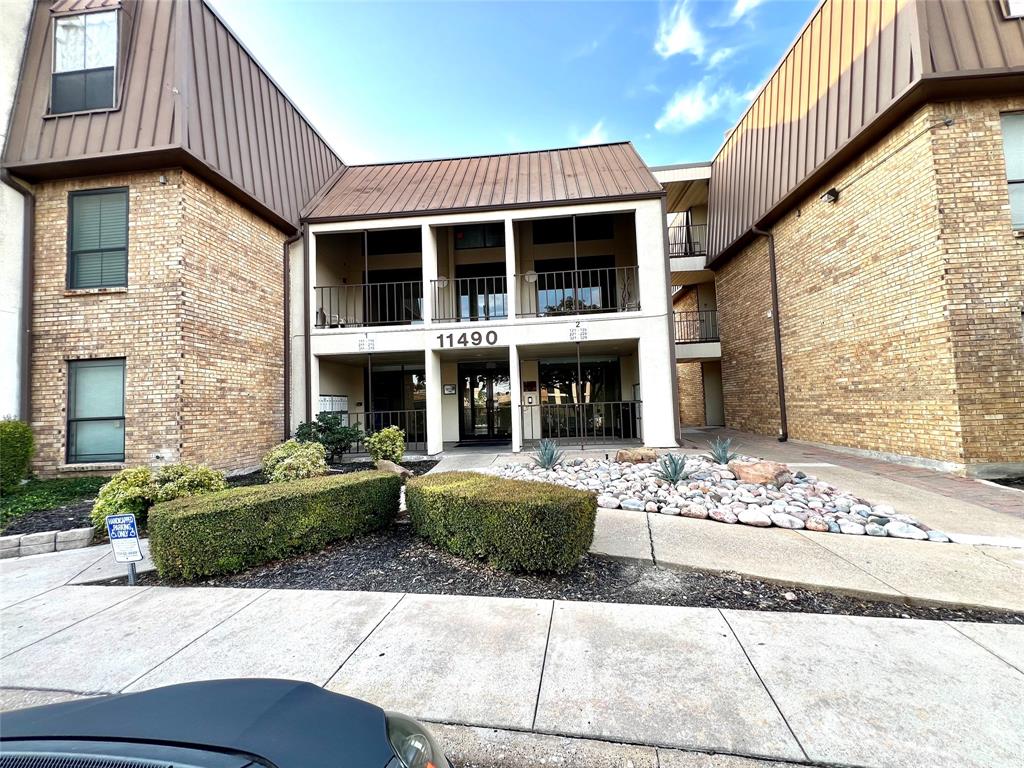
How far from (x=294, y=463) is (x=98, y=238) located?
5751mm

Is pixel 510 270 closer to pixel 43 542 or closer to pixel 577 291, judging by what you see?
pixel 577 291

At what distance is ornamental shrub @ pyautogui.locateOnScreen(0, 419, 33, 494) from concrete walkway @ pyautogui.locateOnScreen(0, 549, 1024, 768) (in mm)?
4980

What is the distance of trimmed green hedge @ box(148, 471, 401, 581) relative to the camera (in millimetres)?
3846

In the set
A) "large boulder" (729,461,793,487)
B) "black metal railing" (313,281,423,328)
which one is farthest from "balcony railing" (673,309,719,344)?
"large boulder" (729,461,793,487)

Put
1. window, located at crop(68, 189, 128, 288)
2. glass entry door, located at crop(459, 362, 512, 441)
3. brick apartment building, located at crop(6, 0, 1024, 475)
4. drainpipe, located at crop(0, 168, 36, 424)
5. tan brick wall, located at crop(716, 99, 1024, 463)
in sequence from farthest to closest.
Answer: glass entry door, located at crop(459, 362, 512, 441), window, located at crop(68, 189, 128, 288), drainpipe, located at crop(0, 168, 36, 424), brick apartment building, located at crop(6, 0, 1024, 475), tan brick wall, located at crop(716, 99, 1024, 463)

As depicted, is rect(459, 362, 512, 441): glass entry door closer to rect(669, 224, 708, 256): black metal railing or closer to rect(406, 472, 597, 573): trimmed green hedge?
rect(669, 224, 708, 256): black metal railing

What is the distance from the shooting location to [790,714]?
2.05 meters

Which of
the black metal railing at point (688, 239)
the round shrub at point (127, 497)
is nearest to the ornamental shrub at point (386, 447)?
the round shrub at point (127, 497)

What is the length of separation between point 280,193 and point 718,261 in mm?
12801

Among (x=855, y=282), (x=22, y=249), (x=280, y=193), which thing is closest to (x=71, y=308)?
(x=22, y=249)

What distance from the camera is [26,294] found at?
24.6 ft

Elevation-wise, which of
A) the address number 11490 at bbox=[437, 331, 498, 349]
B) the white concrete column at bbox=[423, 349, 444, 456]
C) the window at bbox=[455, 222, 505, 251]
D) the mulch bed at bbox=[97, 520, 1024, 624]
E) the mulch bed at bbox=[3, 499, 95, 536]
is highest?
the window at bbox=[455, 222, 505, 251]

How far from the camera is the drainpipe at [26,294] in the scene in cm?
739

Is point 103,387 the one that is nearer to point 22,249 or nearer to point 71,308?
point 71,308
